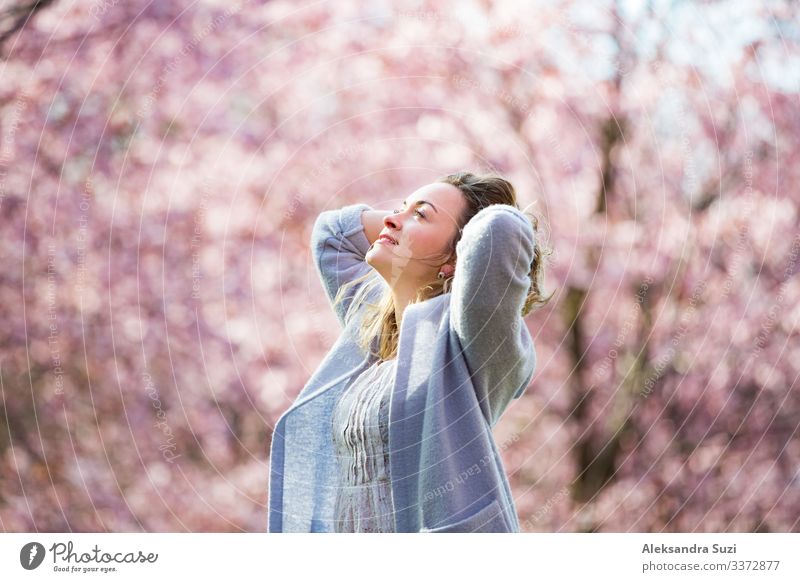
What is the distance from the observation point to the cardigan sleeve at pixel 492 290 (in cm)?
140

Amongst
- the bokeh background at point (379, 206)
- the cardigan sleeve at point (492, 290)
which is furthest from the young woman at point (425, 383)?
the bokeh background at point (379, 206)

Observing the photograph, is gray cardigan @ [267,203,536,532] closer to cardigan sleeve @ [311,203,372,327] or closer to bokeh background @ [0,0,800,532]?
cardigan sleeve @ [311,203,372,327]

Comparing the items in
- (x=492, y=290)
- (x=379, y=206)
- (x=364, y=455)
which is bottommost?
(x=364, y=455)

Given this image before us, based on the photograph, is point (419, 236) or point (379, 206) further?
point (379, 206)

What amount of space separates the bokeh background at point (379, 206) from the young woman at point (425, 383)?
165 cm

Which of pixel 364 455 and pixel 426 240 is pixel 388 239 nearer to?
pixel 426 240

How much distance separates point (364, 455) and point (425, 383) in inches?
5.6

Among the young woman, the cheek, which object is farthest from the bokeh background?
the cheek

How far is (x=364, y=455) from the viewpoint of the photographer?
153 cm

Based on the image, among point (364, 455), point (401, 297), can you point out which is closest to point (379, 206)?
point (401, 297)

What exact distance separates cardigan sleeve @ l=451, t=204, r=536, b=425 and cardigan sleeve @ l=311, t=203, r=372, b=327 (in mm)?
380

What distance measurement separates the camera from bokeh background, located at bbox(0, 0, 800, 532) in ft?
10.3

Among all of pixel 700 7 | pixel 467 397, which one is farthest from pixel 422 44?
pixel 467 397
